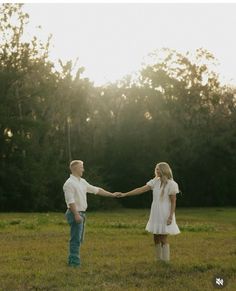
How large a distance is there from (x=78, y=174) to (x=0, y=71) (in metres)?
37.4

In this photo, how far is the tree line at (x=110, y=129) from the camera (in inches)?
1917

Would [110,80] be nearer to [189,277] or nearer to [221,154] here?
[221,154]

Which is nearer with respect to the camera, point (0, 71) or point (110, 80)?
point (0, 71)

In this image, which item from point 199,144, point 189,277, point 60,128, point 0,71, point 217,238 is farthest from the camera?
point 199,144

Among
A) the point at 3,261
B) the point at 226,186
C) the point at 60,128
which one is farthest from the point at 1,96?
the point at 3,261

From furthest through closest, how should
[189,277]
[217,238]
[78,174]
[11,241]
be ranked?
[217,238]
[11,241]
[78,174]
[189,277]

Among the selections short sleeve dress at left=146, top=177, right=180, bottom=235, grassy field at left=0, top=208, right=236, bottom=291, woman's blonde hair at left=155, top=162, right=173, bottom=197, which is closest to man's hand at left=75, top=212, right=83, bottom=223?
grassy field at left=0, top=208, right=236, bottom=291

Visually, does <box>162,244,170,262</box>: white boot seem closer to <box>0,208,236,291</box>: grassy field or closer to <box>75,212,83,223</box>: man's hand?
<box>0,208,236,291</box>: grassy field

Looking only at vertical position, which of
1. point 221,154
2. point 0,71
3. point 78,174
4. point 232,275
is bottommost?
point 232,275

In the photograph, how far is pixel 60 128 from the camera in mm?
53938

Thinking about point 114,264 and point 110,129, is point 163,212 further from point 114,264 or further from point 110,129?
point 110,129

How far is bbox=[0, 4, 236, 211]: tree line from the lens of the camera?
4869 cm

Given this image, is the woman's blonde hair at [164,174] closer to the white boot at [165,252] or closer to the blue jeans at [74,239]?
the white boot at [165,252]

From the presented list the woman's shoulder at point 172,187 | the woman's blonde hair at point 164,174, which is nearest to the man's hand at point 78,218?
the woman's blonde hair at point 164,174
